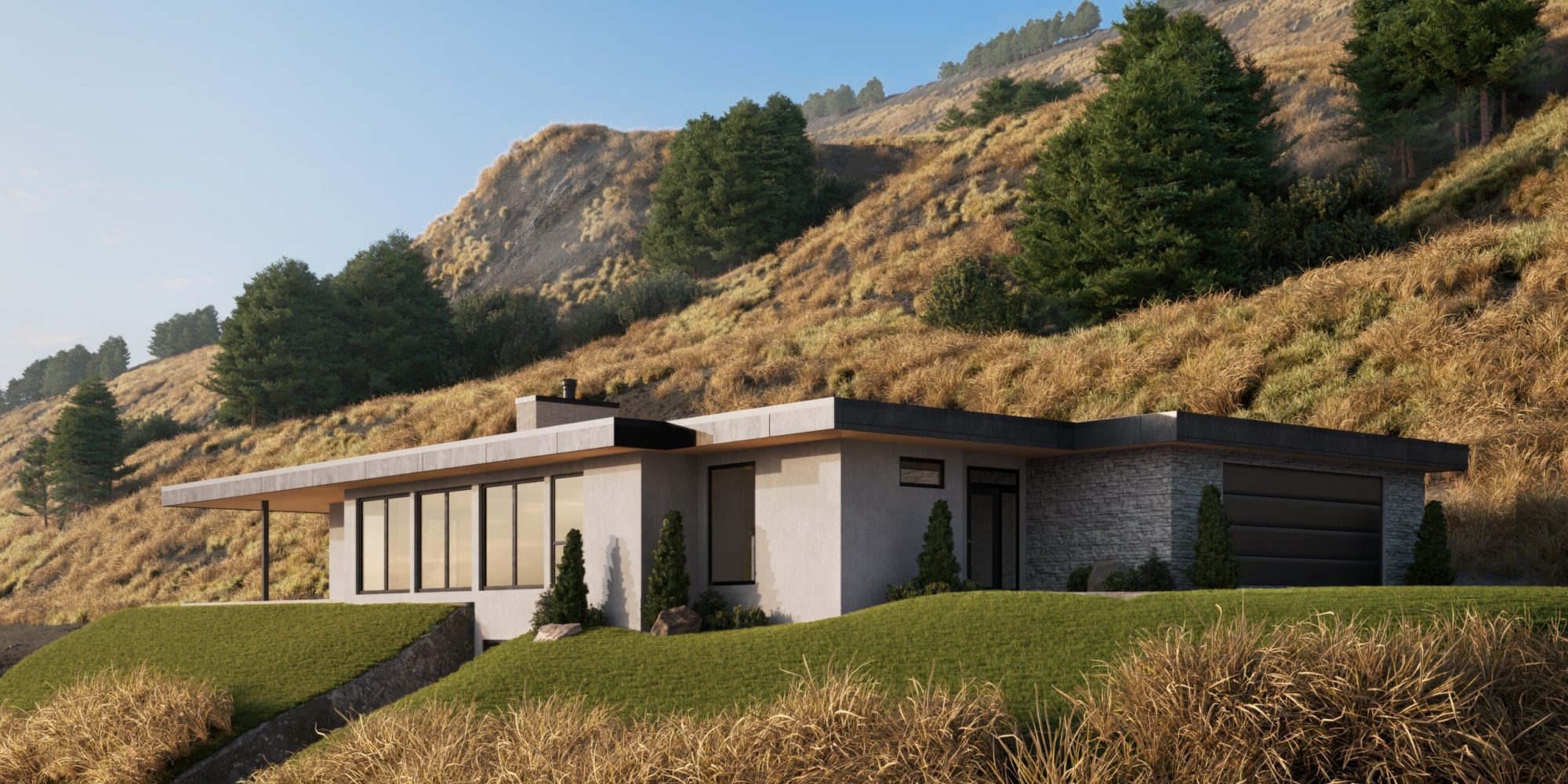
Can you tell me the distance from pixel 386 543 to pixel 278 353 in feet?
103

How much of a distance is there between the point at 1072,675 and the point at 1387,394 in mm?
16158

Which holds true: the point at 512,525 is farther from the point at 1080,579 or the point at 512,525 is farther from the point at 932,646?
the point at 932,646

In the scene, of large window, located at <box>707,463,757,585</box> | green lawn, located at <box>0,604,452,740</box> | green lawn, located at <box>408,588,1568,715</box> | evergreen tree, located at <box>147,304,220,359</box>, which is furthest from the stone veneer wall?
evergreen tree, located at <box>147,304,220,359</box>

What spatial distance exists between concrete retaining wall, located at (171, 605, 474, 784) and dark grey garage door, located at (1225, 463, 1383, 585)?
1162 cm

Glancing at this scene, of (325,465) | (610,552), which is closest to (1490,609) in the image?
(610,552)

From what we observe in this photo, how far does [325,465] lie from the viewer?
2309 centimetres

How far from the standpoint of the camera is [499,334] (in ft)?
182

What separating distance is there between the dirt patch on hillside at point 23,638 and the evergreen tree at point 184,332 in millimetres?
83854

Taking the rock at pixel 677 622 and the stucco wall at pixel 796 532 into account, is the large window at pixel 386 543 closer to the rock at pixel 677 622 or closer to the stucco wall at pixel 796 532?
the rock at pixel 677 622

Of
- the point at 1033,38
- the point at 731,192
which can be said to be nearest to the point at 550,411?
the point at 731,192

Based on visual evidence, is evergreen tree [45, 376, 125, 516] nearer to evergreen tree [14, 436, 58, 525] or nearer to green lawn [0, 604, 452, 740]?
evergreen tree [14, 436, 58, 525]

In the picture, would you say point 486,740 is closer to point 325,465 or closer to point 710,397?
point 325,465

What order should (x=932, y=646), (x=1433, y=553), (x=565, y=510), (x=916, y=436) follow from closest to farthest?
1. (x=932, y=646)
2. (x=916, y=436)
3. (x=1433, y=553)
4. (x=565, y=510)

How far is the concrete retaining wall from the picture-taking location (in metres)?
15.2
